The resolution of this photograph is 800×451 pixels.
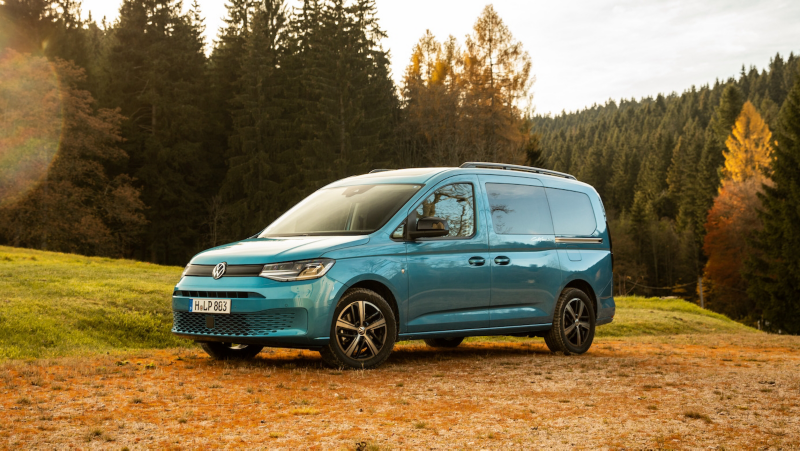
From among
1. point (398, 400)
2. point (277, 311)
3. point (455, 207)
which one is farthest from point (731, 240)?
point (398, 400)

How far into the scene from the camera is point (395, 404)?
5.51 meters

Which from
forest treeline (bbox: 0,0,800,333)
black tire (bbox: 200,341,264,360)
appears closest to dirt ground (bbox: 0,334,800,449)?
black tire (bbox: 200,341,264,360)

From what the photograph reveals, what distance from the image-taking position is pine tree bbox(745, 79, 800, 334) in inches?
1610

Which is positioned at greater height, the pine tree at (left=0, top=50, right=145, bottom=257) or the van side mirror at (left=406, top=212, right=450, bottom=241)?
the pine tree at (left=0, top=50, right=145, bottom=257)

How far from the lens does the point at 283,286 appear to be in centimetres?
672

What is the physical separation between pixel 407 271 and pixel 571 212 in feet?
10.9

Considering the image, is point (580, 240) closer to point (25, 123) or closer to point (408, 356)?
point (408, 356)

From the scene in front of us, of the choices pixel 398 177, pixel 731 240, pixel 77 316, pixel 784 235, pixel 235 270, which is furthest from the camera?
pixel 731 240

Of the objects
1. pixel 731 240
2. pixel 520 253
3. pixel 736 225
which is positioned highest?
pixel 736 225

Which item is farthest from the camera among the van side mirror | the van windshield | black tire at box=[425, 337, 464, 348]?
black tire at box=[425, 337, 464, 348]

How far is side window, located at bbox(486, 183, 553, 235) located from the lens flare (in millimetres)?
34410

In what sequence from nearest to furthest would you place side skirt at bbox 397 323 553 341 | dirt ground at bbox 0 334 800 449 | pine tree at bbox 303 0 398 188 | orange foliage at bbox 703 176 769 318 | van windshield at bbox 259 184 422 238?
dirt ground at bbox 0 334 800 449 → side skirt at bbox 397 323 553 341 → van windshield at bbox 259 184 422 238 → pine tree at bbox 303 0 398 188 → orange foliage at bbox 703 176 769 318

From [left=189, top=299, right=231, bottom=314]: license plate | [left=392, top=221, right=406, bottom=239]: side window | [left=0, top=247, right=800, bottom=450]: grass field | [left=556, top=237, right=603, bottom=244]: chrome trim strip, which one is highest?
[left=392, top=221, right=406, bottom=239]: side window

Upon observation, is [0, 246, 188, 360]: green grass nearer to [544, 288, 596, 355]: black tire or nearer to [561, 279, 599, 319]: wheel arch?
[544, 288, 596, 355]: black tire
